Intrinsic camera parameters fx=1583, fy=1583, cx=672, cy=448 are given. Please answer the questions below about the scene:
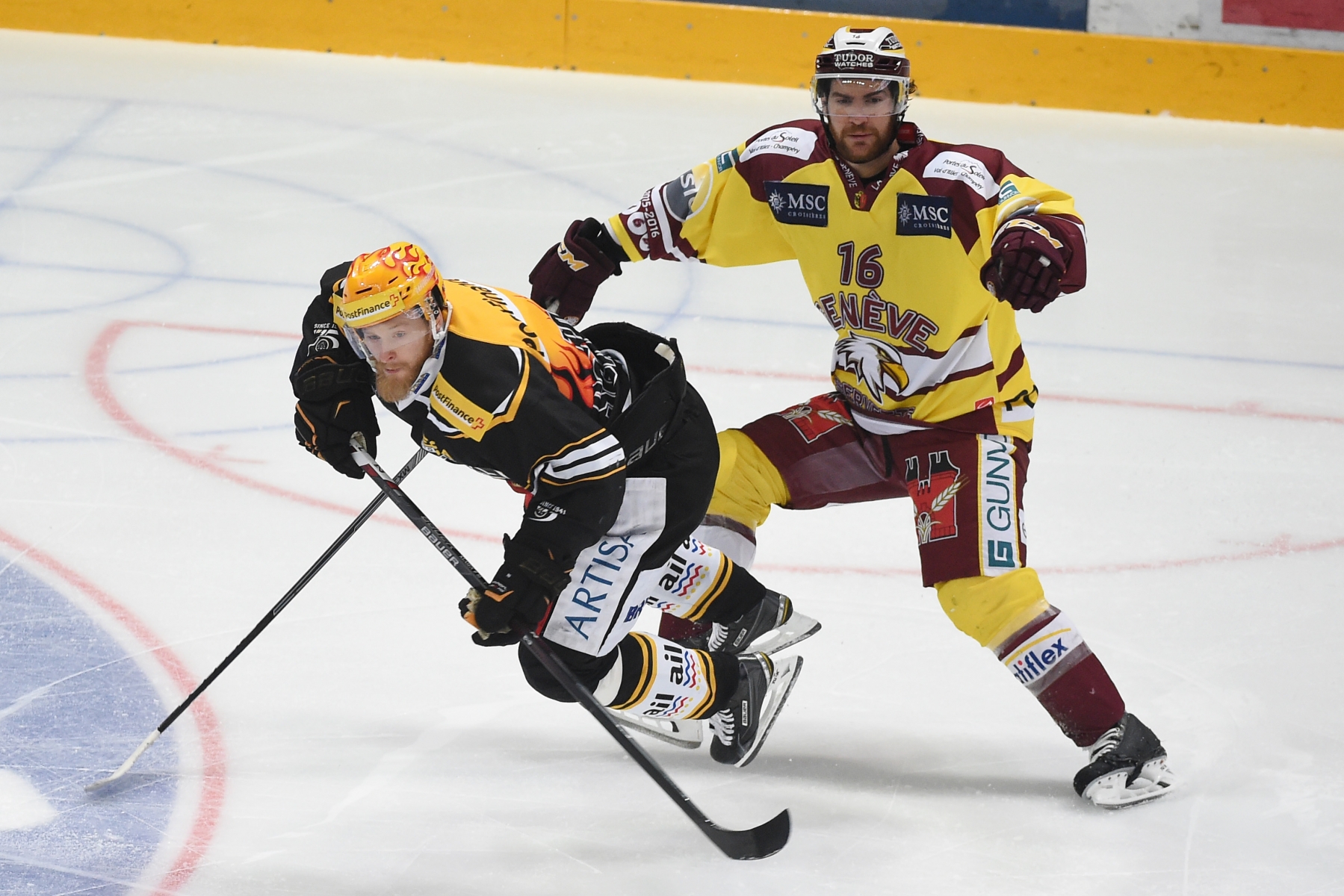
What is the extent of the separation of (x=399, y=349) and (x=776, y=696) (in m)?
1.13

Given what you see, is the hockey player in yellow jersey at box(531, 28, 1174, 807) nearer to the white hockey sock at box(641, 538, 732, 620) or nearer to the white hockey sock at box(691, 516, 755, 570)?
the white hockey sock at box(691, 516, 755, 570)

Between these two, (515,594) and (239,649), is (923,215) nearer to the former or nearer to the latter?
(515,594)

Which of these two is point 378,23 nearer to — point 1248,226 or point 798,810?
point 1248,226

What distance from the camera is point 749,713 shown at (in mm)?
3021

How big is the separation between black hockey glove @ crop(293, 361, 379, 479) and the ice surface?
649 mm

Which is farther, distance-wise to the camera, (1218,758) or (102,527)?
(102,527)

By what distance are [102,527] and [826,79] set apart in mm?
2033

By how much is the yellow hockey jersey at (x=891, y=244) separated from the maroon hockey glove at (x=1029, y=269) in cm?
13

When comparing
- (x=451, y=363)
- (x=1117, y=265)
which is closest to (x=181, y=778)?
(x=451, y=363)

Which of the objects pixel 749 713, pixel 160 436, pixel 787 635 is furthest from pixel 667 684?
pixel 160 436

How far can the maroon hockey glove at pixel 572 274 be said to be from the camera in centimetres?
322

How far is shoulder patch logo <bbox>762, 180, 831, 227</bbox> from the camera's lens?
9.96 feet

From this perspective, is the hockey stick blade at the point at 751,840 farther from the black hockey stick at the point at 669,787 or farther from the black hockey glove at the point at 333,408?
the black hockey glove at the point at 333,408

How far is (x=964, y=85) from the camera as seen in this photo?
7.52 meters
